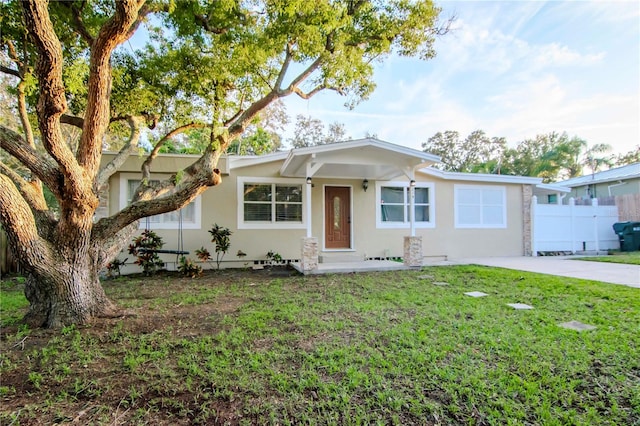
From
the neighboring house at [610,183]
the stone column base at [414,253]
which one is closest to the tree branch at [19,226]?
the stone column base at [414,253]

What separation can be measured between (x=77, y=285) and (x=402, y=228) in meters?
8.54

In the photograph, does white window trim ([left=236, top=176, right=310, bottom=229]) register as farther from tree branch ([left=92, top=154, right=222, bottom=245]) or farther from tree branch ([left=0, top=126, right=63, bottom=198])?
tree branch ([left=0, top=126, right=63, bottom=198])

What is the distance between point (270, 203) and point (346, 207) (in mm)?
2387

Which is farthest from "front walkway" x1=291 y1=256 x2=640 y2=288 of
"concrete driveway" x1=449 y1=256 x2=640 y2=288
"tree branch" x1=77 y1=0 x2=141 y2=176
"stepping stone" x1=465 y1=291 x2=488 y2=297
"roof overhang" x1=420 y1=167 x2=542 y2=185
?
"tree branch" x1=77 y1=0 x2=141 y2=176

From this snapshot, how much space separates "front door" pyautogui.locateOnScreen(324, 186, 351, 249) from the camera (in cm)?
970

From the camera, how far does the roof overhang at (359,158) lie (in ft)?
24.6

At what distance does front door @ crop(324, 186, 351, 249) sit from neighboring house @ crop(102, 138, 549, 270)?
3 centimetres

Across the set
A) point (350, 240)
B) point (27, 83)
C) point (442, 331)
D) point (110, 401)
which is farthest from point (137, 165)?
point (442, 331)

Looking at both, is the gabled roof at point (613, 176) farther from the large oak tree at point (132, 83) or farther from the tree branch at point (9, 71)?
the tree branch at point (9, 71)

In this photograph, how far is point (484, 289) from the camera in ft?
18.9

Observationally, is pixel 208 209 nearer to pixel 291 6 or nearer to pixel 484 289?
pixel 291 6

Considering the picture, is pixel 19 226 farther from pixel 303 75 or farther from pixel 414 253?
pixel 414 253

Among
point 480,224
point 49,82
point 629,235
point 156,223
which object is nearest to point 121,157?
point 49,82

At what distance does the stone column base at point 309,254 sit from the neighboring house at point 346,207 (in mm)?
24
